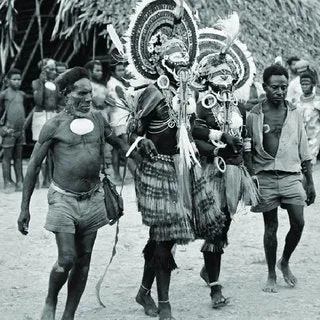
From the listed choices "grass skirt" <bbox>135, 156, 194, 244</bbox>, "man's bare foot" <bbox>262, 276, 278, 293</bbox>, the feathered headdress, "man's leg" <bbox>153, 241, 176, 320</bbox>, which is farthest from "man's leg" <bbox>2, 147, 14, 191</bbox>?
"man's leg" <bbox>153, 241, 176, 320</bbox>

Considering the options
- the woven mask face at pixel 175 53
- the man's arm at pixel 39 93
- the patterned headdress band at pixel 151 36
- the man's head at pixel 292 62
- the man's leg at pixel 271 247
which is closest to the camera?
the woven mask face at pixel 175 53

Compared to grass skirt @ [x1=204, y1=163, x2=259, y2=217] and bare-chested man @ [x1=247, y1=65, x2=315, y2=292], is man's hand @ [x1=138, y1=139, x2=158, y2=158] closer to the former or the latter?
grass skirt @ [x1=204, y1=163, x2=259, y2=217]

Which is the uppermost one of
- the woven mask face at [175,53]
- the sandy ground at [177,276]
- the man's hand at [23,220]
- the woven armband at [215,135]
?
the woven mask face at [175,53]

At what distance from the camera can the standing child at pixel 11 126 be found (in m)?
11.6

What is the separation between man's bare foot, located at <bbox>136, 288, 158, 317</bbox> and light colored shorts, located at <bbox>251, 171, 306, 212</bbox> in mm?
1117

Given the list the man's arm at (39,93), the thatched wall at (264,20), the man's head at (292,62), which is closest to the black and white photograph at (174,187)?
the man's arm at (39,93)

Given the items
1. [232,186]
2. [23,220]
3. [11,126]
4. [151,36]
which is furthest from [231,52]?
[11,126]

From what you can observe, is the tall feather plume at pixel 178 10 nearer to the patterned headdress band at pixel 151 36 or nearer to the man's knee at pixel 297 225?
the patterned headdress band at pixel 151 36

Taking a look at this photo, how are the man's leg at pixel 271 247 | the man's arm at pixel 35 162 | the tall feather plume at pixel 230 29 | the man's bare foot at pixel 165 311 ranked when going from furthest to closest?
the man's leg at pixel 271 247, the tall feather plume at pixel 230 29, the man's bare foot at pixel 165 311, the man's arm at pixel 35 162

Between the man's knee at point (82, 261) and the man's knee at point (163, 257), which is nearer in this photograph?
the man's knee at point (82, 261)

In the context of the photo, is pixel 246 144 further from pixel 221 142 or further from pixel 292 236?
pixel 292 236

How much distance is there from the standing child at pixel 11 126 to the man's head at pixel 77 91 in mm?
6423

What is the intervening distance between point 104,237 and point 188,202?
287 centimetres

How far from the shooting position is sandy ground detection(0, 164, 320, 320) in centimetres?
582
